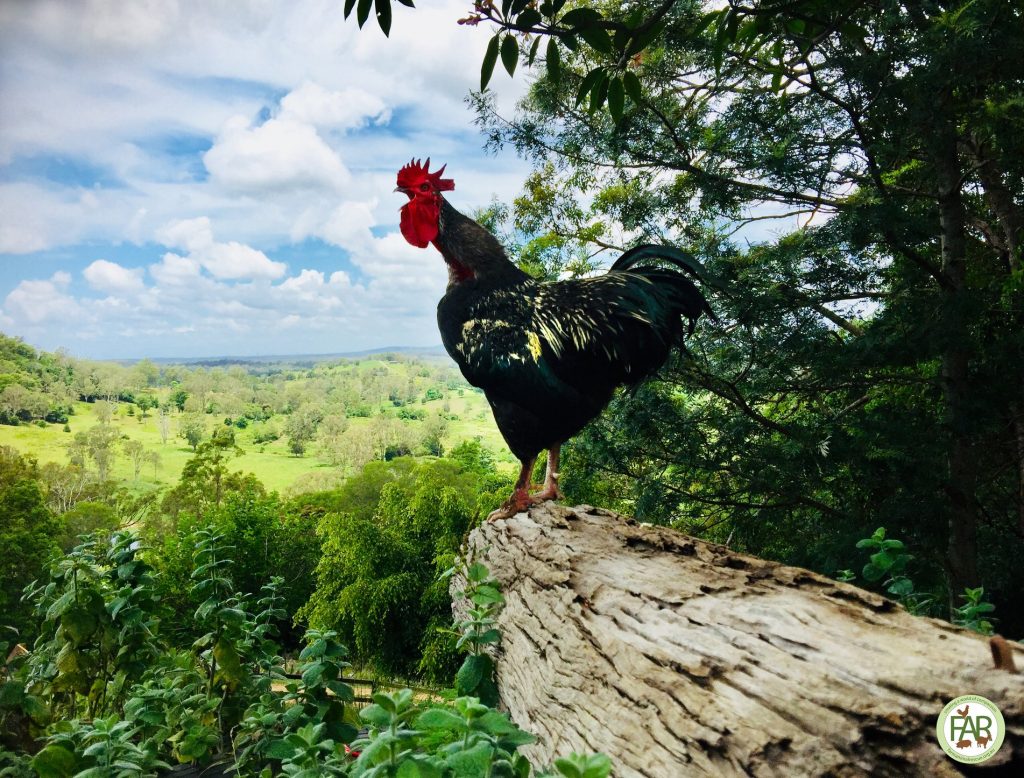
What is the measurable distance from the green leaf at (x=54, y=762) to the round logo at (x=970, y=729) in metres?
1.69

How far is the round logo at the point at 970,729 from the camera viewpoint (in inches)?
31.5

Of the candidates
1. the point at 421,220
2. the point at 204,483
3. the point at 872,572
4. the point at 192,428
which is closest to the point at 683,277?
the point at 421,220

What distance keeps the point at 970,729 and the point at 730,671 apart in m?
0.37

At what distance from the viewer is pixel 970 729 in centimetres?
82

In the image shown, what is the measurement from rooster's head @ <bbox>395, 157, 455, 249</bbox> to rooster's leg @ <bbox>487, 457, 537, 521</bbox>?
1.36 m

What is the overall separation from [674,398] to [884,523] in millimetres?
1819

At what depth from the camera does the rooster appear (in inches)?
109

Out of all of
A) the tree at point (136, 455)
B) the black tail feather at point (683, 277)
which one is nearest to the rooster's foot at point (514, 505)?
the black tail feather at point (683, 277)

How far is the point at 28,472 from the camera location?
15.0 meters

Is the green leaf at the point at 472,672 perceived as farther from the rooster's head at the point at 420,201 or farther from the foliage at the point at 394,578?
the foliage at the point at 394,578

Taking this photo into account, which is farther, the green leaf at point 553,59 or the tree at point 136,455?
the tree at point 136,455

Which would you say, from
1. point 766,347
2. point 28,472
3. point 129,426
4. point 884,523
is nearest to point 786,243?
point 766,347

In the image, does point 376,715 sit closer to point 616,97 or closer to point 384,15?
point 384,15

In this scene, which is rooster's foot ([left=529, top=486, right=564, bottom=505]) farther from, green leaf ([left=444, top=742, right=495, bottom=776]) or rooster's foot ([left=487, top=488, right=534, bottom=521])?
green leaf ([left=444, top=742, right=495, bottom=776])
